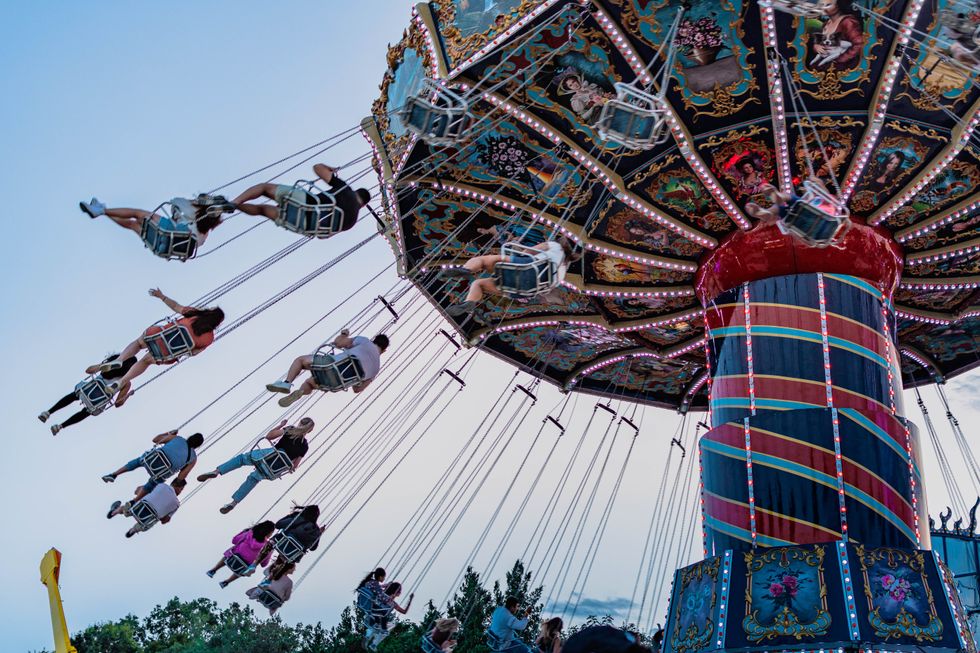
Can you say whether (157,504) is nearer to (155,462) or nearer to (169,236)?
(155,462)

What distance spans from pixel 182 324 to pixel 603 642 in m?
9.52

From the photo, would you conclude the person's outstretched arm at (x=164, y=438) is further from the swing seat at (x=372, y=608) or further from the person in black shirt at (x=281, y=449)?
the swing seat at (x=372, y=608)

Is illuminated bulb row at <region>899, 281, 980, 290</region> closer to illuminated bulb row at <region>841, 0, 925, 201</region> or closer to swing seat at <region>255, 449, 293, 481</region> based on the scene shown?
illuminated bulb row at <region>841, 0, 925, 201</region>

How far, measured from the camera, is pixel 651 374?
17375 millimetres

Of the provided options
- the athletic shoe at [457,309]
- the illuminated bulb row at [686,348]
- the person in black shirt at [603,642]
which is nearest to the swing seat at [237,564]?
the athletic shoe at [457,309]

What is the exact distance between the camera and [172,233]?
9.95 m

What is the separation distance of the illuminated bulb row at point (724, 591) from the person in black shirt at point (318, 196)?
517 cm

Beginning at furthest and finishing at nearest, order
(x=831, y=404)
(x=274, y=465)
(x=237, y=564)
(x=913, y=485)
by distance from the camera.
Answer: (x=237, y=564) < (x=274, y=465) < (x=831, y=404) < (x=913, y=485)

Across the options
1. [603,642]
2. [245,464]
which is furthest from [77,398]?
[603,642]

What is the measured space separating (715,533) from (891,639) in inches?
84.3

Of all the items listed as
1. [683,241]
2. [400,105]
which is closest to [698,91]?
[683,241]

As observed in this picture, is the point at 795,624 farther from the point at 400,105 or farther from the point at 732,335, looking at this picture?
the point at 400,105

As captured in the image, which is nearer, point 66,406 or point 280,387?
point 280,387

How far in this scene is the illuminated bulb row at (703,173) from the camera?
1177cm
